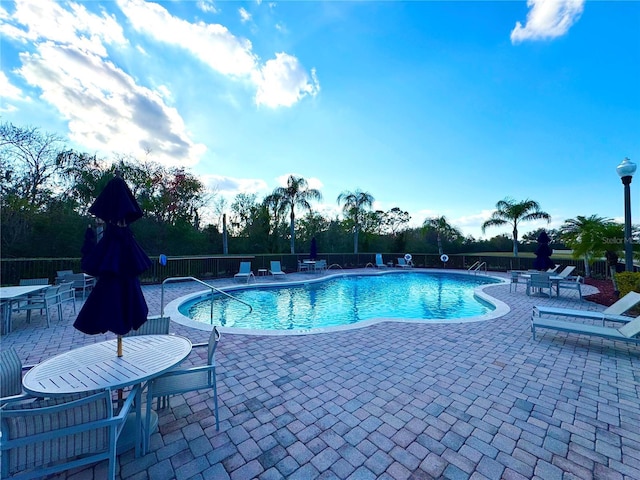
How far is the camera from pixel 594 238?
9.63m

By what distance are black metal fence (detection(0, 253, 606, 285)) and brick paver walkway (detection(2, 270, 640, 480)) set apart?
610cm

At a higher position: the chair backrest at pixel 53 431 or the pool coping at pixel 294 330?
the chair backrest at pixel 53 431

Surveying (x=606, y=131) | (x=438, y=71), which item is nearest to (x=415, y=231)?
(x=606, y=131)

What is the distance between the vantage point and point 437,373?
10.7 feet

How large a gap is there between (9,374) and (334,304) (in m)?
7.33

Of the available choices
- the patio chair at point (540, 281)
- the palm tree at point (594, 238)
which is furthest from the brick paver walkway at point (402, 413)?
the palm tree at point (594, 238)

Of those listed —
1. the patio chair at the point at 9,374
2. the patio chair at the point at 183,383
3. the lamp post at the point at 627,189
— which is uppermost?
the lamp post at the point at 627,189

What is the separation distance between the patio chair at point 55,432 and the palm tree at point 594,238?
1401 cm

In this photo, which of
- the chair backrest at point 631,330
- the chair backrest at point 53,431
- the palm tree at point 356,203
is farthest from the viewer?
the palm tree at point 356,203

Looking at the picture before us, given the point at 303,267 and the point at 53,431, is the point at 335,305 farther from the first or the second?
the point at 53,431

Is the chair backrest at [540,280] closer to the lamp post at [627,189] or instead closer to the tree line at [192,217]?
the lamp post at [627,189]

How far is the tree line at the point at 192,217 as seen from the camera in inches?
450

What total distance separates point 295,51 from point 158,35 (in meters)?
3.97

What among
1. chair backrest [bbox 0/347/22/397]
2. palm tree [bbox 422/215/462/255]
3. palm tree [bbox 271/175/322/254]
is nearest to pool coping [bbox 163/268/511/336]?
chair backrest [bbox 0/347/22/397]
